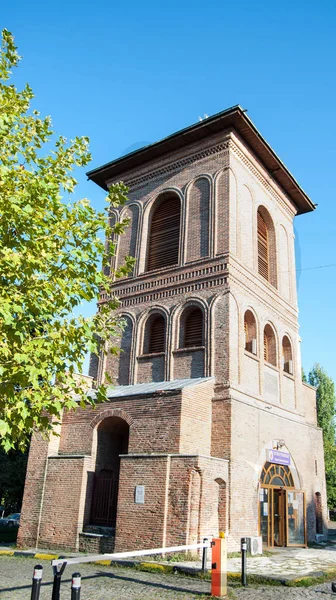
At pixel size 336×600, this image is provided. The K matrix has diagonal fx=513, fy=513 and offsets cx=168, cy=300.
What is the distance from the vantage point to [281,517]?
52.6 ft

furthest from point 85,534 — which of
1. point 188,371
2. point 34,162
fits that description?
point 34,162

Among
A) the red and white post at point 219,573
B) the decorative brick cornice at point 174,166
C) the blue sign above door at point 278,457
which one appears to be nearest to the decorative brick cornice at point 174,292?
the decorative brick cornice at point 174,166

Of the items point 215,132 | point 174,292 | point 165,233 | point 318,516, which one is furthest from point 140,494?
point 215,132

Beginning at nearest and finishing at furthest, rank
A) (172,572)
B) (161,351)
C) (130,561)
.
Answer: (172,572) → (130,561) → (161,351)

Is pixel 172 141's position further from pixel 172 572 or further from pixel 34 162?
pixel 172 572

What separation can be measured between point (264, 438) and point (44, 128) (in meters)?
11.6

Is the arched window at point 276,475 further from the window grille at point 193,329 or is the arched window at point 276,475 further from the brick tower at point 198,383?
the window grille at point 193,329

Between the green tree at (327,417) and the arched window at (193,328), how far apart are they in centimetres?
2221

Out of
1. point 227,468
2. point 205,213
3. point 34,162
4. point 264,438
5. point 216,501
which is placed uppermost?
point 205,213

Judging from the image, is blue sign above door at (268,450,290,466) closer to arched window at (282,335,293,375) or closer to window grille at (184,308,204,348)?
arched window at (282,335,293,375)

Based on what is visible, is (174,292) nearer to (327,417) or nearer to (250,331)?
(250,331)

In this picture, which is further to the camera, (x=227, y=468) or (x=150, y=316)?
(x=150, y=316)

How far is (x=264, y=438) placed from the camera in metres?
16.2

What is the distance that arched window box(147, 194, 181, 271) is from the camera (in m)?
19.3
